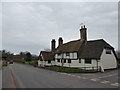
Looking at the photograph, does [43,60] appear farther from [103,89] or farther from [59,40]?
[103,89]

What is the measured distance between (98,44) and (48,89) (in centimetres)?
2031

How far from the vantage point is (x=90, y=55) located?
26906 mm

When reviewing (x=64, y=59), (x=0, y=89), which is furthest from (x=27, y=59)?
(x=0, y=89)

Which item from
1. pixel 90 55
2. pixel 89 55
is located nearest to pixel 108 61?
pixel 90 55

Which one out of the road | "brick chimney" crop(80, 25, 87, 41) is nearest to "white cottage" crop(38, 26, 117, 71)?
"brick chimney" crop(80, 25, 87, 41)

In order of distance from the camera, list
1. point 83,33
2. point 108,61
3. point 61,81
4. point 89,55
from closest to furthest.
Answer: point 61,81 → point 108,61 → point 89,55 → point 83,33

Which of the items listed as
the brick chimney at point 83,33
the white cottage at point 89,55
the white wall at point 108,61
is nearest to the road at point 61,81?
the white wall at point 108,61

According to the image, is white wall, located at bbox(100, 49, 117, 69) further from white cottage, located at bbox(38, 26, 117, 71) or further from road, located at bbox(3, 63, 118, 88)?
road, located at bbox(3, 63, 118, 88)

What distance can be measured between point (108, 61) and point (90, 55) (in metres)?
4.08

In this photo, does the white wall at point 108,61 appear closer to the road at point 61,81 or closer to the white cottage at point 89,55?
the white cottage at point 89,55

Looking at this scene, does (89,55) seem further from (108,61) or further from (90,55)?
(108,61)

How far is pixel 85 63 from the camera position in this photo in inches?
1091

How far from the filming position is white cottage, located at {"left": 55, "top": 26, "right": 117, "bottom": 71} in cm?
2542

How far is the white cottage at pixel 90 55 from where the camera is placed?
1001 inches
